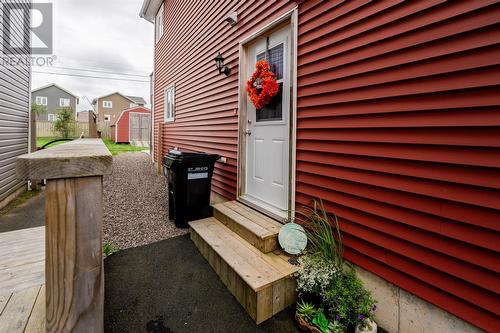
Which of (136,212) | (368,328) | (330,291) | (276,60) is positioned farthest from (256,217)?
(136,212)

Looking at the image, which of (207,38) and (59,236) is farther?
(207,38)

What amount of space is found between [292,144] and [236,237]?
128cm

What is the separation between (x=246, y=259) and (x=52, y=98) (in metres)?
42.7

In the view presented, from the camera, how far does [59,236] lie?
0.88 metres

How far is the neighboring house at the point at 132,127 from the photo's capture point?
22250 millimetres

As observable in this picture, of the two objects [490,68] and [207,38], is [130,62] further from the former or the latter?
[490,68]

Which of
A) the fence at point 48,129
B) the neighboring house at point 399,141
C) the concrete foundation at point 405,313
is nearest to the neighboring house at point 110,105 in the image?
the fence at point 48,129

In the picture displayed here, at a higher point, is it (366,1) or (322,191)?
(366,1)

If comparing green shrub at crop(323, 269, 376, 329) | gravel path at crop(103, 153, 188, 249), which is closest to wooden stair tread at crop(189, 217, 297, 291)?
green shrub at crop(323, 269, 376, 329)

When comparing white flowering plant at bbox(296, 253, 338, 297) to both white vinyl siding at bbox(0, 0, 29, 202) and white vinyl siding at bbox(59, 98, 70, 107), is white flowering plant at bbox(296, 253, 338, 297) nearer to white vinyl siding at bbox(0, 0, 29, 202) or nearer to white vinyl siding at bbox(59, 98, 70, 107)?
white vinyl siding at bbox(0, 0, 29, 202)

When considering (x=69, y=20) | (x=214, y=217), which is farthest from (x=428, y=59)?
(x=69, y=20)

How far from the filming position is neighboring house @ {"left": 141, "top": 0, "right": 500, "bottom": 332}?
1.41 meters

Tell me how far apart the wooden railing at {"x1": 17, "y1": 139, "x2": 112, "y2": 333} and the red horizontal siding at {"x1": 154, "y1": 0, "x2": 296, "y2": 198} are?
2890 mm

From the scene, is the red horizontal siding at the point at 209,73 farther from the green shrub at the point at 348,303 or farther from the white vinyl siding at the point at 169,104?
the green shrub at the point at 348,303
